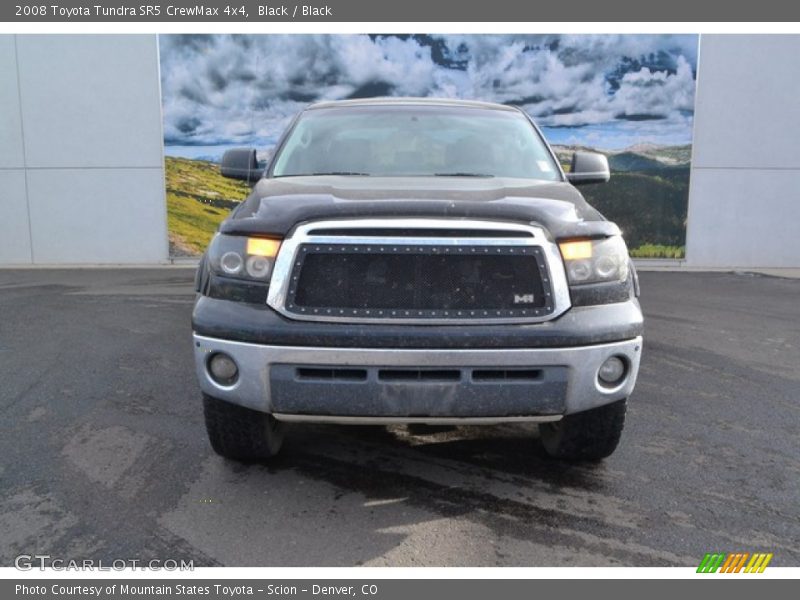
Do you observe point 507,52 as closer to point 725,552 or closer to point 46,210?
point 46,210

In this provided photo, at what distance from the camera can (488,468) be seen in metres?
3.44

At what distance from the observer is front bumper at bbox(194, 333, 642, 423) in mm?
2699

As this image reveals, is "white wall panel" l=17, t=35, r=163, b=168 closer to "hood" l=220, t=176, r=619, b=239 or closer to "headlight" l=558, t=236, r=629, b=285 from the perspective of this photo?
"hood" l=220, t=176, r=619, b=239

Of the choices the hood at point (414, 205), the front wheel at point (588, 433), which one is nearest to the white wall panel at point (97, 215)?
the hood at point (414, 205)

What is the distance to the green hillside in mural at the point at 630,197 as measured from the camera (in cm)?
1255

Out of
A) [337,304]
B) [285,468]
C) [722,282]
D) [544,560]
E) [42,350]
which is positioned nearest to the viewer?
[544,560]

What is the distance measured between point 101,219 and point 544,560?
12.3 meters

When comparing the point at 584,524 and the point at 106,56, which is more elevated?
the point at 106,56

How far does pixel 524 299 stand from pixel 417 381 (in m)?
0.57

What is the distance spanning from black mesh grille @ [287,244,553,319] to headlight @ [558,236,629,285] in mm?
142

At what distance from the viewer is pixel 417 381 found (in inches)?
107

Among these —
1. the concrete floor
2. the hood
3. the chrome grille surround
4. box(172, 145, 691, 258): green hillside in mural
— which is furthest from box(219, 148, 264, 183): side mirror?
box(172, 145, 691, 258): green hillside in mural

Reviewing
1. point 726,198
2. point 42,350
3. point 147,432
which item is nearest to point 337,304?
point 147,432

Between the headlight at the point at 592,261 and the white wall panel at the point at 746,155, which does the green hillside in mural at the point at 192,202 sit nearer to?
the white wall panel at the point at 746,155
